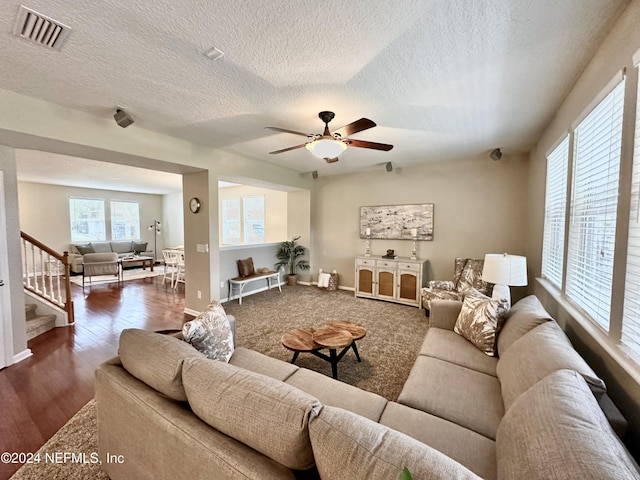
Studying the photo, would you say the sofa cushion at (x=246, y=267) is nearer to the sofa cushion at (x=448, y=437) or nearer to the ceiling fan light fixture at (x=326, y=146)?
the ceiling fan light fixture at (x=326, y=146)

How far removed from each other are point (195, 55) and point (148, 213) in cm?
952

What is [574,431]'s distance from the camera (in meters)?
0.82

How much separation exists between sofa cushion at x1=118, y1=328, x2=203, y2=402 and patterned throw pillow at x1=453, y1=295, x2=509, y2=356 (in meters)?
2.15

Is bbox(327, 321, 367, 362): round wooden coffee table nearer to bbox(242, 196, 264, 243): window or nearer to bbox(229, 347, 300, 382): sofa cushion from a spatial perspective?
bbox(229, 347, 300, 382): sofa cushion

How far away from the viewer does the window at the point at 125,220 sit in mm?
8828

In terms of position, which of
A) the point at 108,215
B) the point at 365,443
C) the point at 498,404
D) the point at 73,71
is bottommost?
the point at 498,404

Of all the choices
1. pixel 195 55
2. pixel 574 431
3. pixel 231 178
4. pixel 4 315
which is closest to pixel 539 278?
pixel 574 431

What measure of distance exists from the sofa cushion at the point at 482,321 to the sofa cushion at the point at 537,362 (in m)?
A: 0.35

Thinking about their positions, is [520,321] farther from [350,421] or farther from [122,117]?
[122,117]

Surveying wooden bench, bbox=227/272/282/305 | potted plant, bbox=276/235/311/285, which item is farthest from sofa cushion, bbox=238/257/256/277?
potted plant, bbox=276/235/311/285

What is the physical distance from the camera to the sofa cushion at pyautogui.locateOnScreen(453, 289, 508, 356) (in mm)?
2141

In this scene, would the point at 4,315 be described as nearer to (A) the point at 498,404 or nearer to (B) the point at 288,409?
(B) the point at 288,409

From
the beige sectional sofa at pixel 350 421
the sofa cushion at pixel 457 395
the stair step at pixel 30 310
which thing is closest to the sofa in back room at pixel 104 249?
the stair step at pixel 30 310

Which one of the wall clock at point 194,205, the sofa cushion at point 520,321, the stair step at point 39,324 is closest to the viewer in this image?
the sofa cushion at point 520,321
